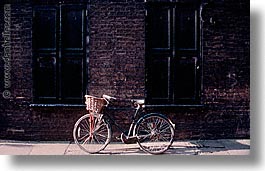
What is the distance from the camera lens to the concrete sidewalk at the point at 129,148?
4125mm

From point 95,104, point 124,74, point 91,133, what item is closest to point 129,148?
point 91,133

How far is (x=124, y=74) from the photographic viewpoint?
4445 mm

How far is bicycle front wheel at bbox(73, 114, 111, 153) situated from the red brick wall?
0.19 m

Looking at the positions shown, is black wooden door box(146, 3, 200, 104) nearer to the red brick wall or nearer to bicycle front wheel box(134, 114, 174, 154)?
the red brick wall

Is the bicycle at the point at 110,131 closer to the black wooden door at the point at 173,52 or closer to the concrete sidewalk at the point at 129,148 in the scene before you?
the concrete sidewalk at the point at 129,148

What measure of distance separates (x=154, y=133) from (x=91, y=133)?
2.14 ft

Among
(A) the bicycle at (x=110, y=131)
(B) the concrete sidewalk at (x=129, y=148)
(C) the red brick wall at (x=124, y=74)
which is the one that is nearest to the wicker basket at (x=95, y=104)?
(A) the bicycle at (x=110, y=131)

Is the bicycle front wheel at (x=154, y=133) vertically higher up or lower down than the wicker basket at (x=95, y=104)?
lower down

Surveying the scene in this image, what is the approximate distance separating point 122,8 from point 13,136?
1.82 m

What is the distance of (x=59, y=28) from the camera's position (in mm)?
4406

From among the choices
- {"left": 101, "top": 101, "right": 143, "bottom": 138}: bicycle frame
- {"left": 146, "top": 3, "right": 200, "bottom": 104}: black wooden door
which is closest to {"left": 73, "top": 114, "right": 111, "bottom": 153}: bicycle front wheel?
{"left": 101, "top": 101, "right": 143, "bottom": 138}: bicycle frame

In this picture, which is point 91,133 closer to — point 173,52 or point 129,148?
point 129,148

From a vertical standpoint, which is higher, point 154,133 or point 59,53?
point 59,53

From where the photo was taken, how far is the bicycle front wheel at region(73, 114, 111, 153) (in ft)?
13.9
